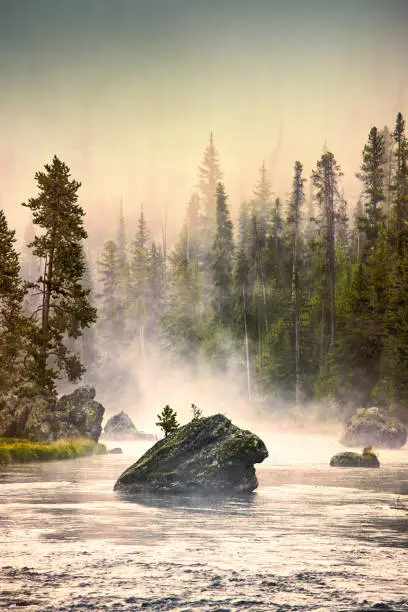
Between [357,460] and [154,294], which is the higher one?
[154,294]

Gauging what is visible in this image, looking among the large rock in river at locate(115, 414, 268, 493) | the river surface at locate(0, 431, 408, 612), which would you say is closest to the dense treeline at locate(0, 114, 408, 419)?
the large rock in river at locate(115, 414, 268, 493)

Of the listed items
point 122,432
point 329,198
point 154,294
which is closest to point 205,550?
point 122,432

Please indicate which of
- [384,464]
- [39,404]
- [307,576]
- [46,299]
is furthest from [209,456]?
[46,299]

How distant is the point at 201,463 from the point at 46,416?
827 inches

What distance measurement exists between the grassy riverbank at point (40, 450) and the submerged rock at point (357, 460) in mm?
14007

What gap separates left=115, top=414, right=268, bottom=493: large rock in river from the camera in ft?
67.1

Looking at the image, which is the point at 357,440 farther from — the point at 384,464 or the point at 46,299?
the point at 46,299

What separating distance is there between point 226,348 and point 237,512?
77080mm

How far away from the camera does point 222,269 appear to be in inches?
3868

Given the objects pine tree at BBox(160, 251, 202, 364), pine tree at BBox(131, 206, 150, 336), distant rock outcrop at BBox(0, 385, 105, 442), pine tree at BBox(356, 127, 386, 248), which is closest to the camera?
distant rock outcrop at BBox(0, 385, 105, 442)

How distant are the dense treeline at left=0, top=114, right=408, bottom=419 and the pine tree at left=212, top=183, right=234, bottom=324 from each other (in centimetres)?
15

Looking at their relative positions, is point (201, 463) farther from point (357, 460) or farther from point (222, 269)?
point (222, 269)

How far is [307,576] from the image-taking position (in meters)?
9.26

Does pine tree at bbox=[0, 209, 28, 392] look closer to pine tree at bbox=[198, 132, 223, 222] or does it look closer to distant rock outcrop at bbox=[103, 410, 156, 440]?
distant rock outcrop at bbox=[103, 410, 156, 440]
